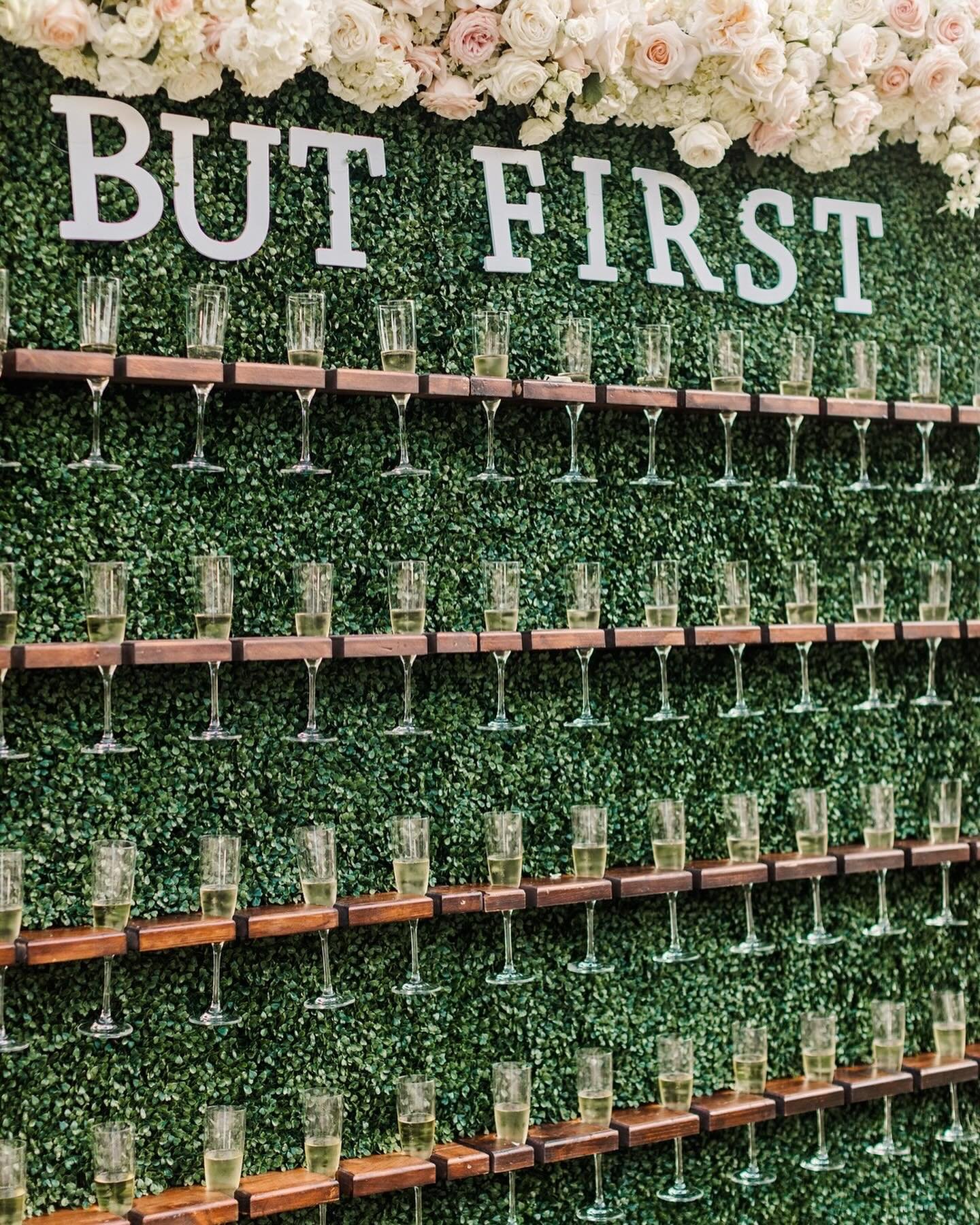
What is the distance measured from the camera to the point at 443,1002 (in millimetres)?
3908

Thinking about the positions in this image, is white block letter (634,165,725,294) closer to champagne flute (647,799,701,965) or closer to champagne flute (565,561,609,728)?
champagne flute (565,561,609,728)

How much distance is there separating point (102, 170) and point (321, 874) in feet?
5.29

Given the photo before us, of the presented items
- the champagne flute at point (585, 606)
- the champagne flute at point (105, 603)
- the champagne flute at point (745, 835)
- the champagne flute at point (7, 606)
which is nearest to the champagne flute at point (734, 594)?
the champagne flute at point (745, 835)

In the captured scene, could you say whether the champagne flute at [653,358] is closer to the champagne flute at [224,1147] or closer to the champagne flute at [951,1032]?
the champagne flute at [951,1032]

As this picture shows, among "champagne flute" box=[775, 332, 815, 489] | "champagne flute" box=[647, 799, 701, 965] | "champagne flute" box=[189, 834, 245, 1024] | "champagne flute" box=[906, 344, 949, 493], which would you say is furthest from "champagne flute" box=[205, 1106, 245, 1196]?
"champagne flute" box=[906, 344, 949, 493]

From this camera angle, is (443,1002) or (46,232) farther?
(443,1002)

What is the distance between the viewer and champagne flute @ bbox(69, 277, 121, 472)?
11.2ft

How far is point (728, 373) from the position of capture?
13.7ft

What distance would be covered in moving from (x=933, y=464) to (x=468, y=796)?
1.77 m

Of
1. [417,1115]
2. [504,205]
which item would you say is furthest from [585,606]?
[417,1115]

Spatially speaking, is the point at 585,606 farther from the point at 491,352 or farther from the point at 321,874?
the point at 321,874

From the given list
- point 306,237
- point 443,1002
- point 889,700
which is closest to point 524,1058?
point 443,1002

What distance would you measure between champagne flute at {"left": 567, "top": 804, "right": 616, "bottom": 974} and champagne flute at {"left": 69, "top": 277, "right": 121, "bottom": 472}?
54.0 inches

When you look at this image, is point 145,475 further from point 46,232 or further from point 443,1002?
point 443,1002
